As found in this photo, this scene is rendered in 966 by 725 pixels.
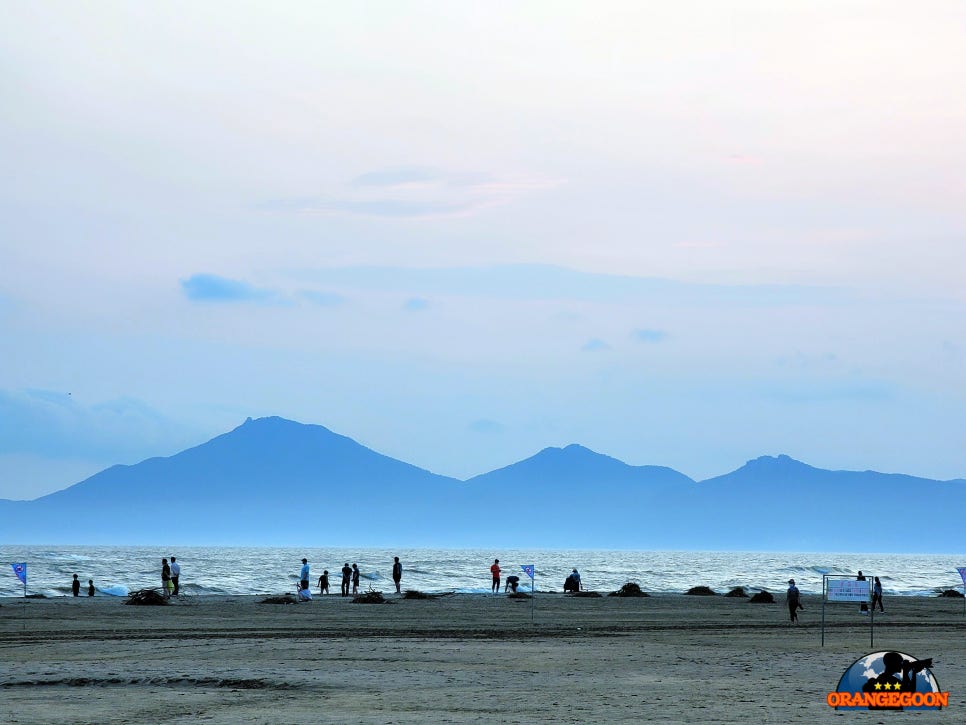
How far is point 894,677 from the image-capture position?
624 inches

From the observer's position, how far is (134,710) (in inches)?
750

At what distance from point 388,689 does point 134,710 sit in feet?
13.4

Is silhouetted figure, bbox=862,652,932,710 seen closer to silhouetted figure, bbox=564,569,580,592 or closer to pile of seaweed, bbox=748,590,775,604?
pile of seaweed, bbox=748,590,775,604

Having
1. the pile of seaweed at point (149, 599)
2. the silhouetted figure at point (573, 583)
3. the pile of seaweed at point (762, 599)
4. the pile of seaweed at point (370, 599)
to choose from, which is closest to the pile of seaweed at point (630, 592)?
the silhouetted figure at point (573, 583)

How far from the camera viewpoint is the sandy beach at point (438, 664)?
18.9m

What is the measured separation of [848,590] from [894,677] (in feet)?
37.7

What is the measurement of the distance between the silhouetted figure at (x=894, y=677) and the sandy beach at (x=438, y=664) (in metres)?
1.63

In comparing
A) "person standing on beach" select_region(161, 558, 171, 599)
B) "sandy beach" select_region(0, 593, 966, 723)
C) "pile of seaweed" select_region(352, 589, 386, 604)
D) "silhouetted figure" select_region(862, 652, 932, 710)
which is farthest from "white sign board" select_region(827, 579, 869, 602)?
"person standing on beach" select_region(161, 558, 171, 599)

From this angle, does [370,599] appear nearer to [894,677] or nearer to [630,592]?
[630,592]

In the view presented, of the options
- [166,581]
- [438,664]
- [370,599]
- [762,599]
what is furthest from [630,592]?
[438,664]

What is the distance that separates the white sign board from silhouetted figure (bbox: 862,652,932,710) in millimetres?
10446

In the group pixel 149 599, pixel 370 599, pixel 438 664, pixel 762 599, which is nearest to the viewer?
pixel 438 664

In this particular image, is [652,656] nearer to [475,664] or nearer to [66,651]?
[475,664]

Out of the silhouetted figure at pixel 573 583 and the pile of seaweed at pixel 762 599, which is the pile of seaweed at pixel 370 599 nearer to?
the silhouetted figure at pixel 573 583
